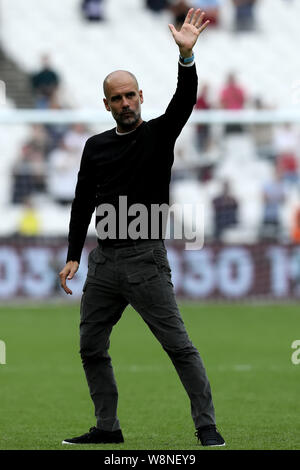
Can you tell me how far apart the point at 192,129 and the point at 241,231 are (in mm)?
2243

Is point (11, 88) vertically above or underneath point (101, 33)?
underneath

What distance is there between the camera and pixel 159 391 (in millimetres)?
9828

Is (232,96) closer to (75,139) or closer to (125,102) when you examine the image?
(75,139)

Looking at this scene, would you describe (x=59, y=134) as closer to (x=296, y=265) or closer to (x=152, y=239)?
(x=296, y=265)

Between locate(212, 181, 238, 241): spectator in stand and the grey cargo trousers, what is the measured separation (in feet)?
41.7

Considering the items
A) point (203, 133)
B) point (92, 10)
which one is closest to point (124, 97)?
point (203, 133)

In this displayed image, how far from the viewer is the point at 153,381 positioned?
10.5 meters

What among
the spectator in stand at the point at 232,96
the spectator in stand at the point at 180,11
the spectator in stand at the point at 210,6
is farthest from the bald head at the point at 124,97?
the spectator in stand at the point at 210,6

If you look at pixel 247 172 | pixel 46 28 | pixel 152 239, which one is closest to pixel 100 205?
pixel 152 239

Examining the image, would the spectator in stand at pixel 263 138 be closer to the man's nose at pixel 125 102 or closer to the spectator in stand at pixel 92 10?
the spectator in stand at pixel 92 10

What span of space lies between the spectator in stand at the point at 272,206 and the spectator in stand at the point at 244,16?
880 centimetres

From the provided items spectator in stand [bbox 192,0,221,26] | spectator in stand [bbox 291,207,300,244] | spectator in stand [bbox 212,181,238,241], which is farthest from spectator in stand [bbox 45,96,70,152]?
spectator in stand [bbox 192,0,221,26]

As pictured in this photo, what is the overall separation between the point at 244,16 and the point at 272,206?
9.74 meters

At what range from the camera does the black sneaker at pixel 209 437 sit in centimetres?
654
